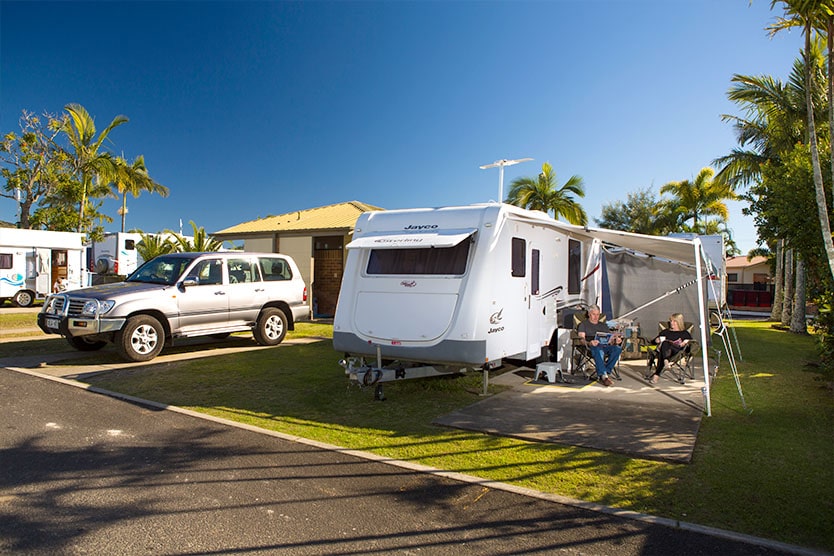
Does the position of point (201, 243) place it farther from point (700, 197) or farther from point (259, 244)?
point (700, 197)

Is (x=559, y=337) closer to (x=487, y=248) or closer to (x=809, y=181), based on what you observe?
(x=487, y=248)

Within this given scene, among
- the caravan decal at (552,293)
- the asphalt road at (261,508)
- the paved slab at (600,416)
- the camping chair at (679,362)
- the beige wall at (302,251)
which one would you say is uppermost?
the beige wall at (302,251)

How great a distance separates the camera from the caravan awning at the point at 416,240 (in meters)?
A: 6.87

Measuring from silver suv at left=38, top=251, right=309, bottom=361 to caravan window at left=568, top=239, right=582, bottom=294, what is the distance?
229 inches

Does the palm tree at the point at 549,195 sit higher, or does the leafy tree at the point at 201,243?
the palm tree at the point at 549,195

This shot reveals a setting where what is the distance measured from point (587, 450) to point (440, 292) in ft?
8.56

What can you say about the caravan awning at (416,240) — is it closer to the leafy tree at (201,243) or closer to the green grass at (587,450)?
the green grass at (587,450)

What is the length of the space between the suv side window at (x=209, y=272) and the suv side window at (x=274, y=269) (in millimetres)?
973

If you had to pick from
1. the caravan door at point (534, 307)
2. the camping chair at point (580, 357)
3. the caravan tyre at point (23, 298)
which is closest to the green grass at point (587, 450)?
the caravan door at point (534, 307)

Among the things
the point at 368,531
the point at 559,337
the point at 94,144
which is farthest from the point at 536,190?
the point at 368,531

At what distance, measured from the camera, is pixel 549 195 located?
22.1 meters

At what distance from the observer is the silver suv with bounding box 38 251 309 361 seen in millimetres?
9453

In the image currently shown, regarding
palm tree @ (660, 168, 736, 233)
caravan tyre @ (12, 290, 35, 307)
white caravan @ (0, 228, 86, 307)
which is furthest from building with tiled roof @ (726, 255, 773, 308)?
caravan tyre @ (12, 290, 35, 307)

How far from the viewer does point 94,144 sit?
23.6 m
